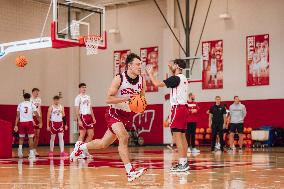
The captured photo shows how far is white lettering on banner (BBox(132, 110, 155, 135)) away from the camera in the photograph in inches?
1115

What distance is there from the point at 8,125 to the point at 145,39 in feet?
46.6

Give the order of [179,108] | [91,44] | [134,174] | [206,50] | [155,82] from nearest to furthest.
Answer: [134,174], [155,82], [179,108], [91,44], [206,50]

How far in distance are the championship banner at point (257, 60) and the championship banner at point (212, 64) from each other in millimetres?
1407

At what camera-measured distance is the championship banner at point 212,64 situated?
25953 millimetres

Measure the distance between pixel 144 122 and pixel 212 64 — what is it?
192 inches

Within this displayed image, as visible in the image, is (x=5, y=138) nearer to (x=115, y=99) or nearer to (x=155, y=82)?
(x=155, y=82)

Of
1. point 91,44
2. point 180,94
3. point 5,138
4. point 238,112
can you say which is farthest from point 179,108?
point 238,112

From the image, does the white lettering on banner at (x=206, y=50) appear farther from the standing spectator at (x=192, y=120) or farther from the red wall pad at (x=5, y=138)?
the red wall pad at (x=5, y=138)

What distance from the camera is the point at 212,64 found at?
85.9ft

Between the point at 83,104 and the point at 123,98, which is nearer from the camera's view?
the point at 123,98

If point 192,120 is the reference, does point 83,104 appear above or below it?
above

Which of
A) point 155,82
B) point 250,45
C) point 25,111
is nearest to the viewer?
point 155,82

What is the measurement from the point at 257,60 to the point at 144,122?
272 inches

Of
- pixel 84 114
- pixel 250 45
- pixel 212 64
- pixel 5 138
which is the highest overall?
pixel 250 45
